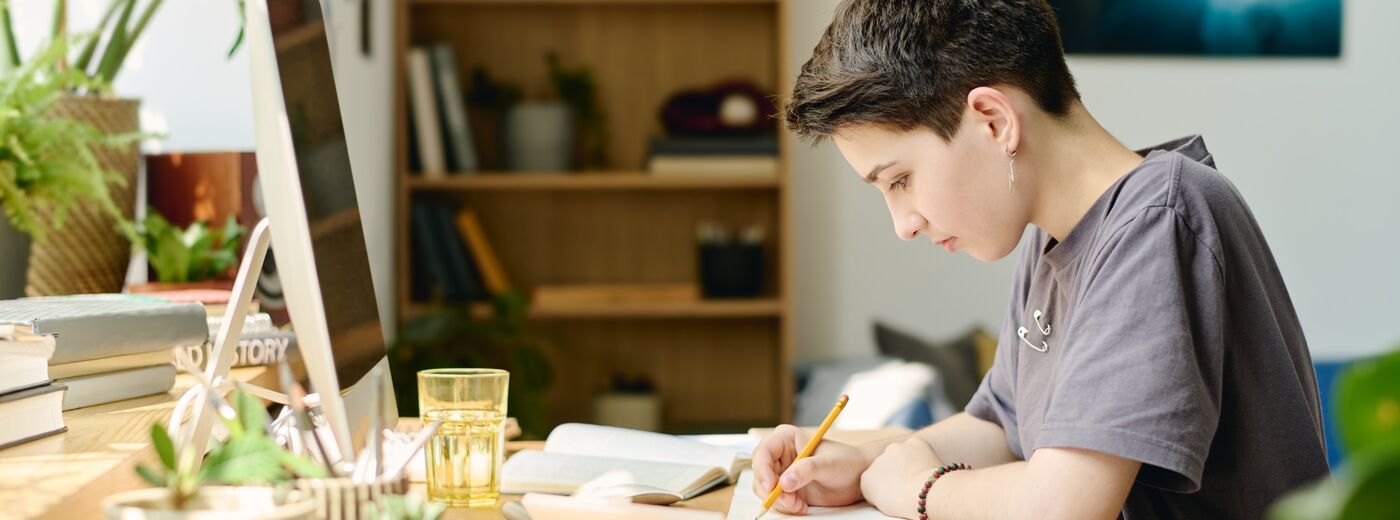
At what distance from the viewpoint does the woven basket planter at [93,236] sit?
138 centimetres

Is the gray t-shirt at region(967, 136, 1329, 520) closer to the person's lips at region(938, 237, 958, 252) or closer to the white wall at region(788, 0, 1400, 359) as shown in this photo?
the person's lips at region(938, 237, 958, 252)

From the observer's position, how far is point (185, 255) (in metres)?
1.50

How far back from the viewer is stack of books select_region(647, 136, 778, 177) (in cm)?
293

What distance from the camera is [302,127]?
0.79 metres

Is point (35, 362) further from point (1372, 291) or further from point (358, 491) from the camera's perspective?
point (1372, 291)

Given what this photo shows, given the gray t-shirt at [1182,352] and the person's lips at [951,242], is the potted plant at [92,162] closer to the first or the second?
the person's lips at [951,242]

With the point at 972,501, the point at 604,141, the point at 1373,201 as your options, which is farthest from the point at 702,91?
the point at 972,501

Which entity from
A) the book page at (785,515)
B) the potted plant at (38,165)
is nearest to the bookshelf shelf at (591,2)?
the potted plant at (38,165)

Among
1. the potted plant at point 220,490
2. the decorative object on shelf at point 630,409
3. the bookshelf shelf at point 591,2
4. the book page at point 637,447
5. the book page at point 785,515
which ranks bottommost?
the decorative object on shelf at point 630,409

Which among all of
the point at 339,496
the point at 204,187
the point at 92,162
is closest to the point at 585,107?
the point at 204,187

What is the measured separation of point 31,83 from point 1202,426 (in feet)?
3.94

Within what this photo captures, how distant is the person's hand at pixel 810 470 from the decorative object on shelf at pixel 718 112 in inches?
76.8

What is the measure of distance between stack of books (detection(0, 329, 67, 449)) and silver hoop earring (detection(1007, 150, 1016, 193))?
73 cm

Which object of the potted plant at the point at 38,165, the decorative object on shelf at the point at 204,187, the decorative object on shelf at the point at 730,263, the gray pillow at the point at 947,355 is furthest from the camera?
the decorative object on shelf at the point at 730,263
